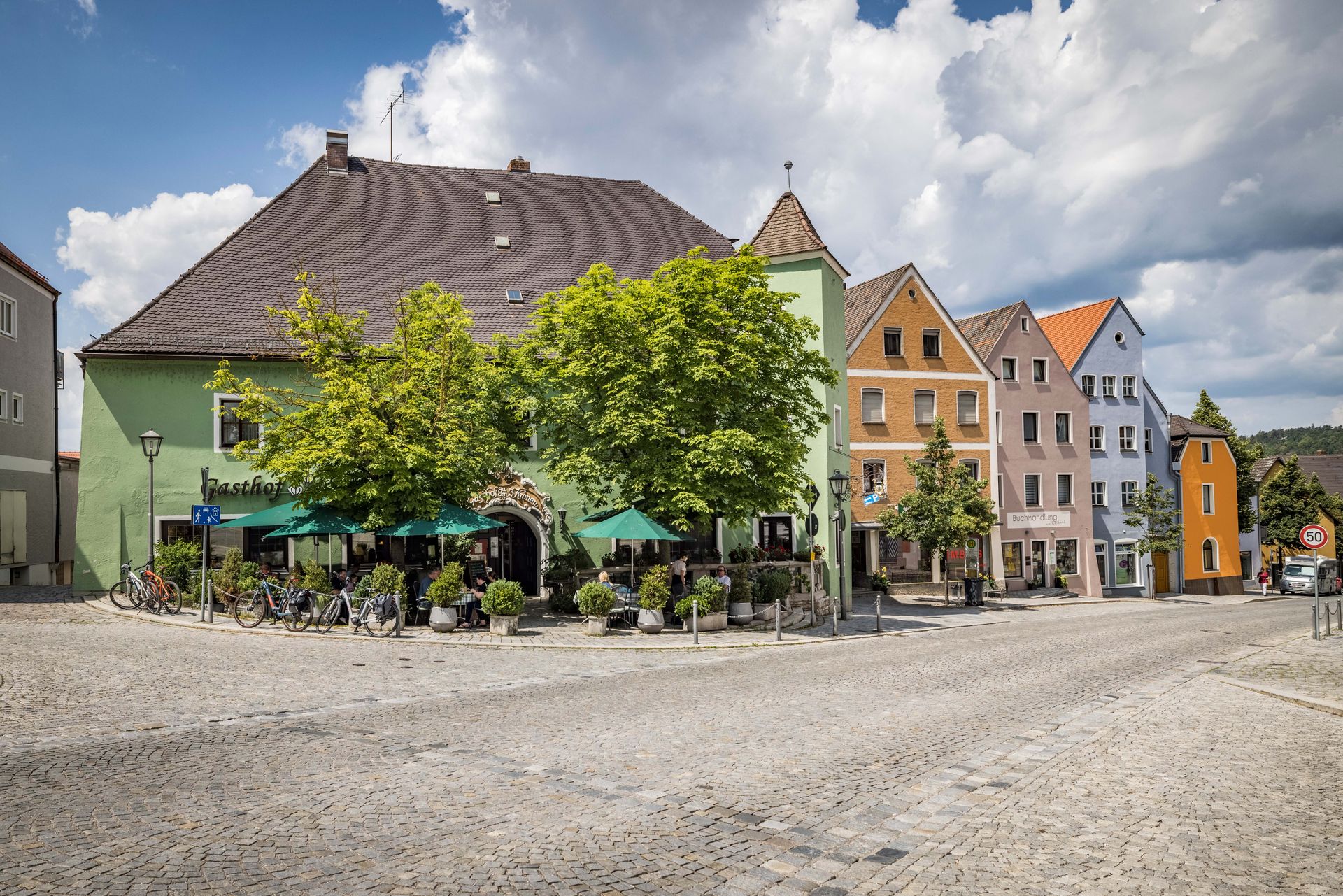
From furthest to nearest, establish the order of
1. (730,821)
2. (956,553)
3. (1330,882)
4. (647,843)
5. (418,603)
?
(956,553), (418,603), (730,821), (647,843), (1330,882)

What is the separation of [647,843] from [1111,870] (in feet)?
10.7

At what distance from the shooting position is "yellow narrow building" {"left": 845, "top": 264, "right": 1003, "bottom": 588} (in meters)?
37.6

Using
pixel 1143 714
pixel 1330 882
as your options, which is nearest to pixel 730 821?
pixel 1330 882

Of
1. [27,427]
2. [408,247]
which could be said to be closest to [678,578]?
[408,247]

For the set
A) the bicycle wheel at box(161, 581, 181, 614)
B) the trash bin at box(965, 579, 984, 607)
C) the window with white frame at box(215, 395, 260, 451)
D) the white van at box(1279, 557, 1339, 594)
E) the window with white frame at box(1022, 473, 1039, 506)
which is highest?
the window with white frame at box(215, 395, 260, 451)

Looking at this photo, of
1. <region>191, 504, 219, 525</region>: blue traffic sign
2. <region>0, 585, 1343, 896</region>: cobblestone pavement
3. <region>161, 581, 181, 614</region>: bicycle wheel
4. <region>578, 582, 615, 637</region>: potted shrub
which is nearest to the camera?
<region>0, 585, 1343, 896</region>: cobblestone pavement

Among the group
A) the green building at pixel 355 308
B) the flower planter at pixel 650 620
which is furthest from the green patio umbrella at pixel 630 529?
the green building at pixel 355 308

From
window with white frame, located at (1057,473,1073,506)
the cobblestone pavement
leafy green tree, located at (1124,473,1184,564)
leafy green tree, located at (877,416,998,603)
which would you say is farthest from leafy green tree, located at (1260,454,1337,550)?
the cobblestone pavement

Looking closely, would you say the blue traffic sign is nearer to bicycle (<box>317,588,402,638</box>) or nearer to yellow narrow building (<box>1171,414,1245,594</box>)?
bicycle (<box>317,588,402,638</box>)

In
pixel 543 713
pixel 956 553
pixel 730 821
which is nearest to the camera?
pixel 730 821

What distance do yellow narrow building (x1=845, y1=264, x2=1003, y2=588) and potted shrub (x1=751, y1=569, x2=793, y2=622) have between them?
1436cm

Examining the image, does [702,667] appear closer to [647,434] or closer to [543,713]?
[543,713]

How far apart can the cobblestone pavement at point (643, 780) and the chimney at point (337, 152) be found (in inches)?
897

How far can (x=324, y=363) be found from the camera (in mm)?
21172
